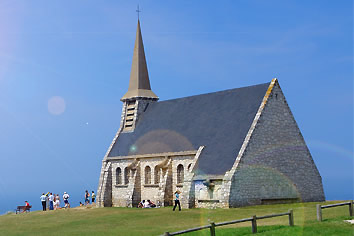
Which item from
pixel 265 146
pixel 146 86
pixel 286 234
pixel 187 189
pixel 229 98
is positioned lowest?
pixel 286 234

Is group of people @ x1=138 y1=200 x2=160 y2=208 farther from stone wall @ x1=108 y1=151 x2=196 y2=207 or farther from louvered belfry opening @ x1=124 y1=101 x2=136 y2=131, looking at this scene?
louvered belfry opening @ x1=124 y1=101 x2=136 y2=131

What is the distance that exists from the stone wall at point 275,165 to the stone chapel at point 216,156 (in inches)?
3.1

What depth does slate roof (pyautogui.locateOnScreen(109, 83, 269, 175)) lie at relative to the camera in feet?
146

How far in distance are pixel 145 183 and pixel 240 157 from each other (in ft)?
45.7

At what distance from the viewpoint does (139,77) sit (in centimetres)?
6150

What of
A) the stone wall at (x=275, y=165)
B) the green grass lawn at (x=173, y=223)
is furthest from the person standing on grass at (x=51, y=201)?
the stone wall at (x=275, y=165)

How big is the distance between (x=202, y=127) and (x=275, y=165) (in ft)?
26.2

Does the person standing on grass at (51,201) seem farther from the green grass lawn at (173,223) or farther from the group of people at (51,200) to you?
the green grass lawn at (173,223)

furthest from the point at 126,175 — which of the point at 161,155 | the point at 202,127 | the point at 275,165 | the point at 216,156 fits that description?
the point at 275,165

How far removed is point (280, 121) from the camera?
152 ft

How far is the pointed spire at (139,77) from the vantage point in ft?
199

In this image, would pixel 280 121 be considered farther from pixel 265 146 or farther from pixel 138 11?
pixel 138 11

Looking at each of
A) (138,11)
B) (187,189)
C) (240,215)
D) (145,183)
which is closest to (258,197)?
(187,189)

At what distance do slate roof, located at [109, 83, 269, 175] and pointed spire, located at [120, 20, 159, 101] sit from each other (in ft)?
6.15
